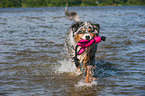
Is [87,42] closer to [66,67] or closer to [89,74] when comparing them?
[89,74]

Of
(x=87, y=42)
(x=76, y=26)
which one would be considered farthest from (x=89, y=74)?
(x=76, y=26)

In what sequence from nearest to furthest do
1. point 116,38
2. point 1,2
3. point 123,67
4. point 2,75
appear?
1. point 2,75
2. point 123,67
3. point 116,38
4. point 1,2

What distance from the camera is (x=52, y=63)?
9023 millimetres

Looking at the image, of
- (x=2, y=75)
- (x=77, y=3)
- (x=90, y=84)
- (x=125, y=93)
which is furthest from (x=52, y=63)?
(x=77, y=3)

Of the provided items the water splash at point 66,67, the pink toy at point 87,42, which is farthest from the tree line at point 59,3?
the pink toy at point 87,42

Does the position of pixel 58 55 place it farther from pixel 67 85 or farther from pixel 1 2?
pixel 1 2

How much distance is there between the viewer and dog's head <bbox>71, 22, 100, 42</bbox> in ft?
20.9

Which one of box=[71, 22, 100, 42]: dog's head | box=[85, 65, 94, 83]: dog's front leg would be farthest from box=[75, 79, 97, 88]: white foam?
box=[71, 22, 100, 42]: dog's head

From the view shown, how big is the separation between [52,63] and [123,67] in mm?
2484

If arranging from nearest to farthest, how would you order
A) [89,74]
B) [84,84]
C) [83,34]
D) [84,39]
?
[84,39], [83,34], [84,84], [89,74]

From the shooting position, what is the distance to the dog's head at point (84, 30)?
20.9 ft

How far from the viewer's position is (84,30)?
6.39m

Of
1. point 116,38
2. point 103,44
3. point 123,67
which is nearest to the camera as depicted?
point 123,67

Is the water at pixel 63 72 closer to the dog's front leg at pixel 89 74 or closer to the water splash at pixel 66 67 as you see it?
the water splash at pixel 66 67
